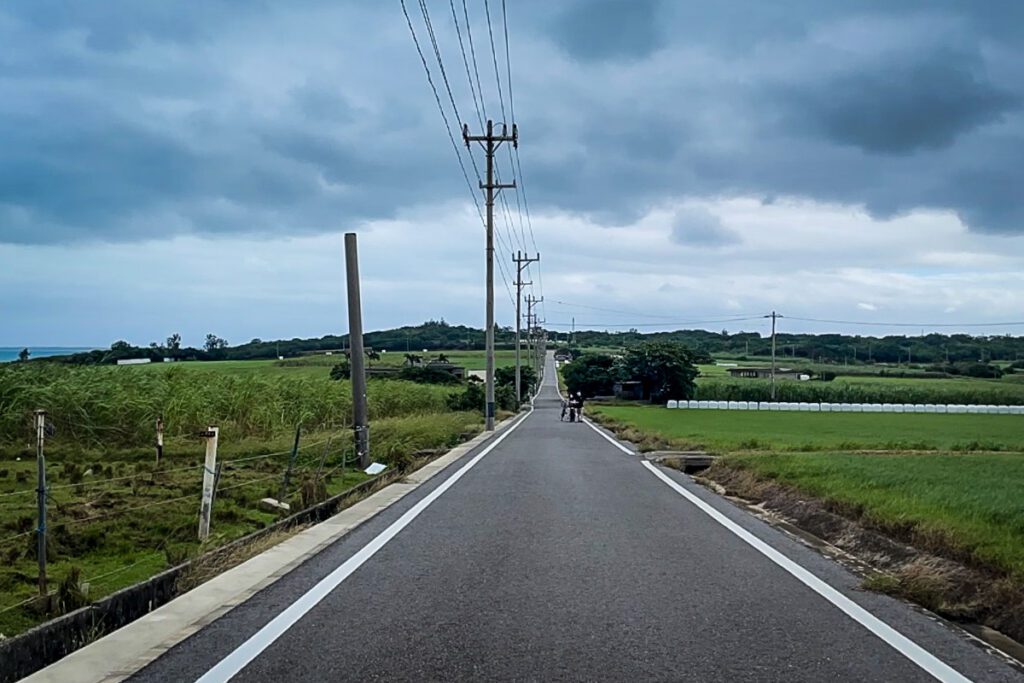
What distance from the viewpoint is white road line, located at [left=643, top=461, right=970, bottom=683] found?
621cm

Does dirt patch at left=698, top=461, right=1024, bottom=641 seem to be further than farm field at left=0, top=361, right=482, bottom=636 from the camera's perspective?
No

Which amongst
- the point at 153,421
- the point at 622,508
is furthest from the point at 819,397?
the point at 622,508

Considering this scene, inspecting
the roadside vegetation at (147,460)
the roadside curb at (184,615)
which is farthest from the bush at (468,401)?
the roadside curb at (184,615)

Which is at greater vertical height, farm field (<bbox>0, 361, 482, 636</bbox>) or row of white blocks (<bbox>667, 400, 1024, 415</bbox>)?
farm field (<bbox>0, 361, 482, 636</bbox>)

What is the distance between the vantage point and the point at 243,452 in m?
25.5

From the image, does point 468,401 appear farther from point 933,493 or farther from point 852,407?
point 933,493

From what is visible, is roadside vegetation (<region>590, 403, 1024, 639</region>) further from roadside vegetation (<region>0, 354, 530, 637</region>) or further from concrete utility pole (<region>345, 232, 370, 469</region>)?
concrete utility pole (<region>345, 232, 370, 469</region>)

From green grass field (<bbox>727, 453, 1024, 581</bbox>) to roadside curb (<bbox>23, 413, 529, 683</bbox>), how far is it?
640 cm

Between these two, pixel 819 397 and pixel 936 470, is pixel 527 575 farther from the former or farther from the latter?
pixel 819 397

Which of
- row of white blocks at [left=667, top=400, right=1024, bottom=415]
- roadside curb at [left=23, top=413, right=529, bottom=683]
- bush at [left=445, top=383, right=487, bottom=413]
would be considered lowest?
row of white blocks at [left=667, top=400, right=1024, bottom=415]

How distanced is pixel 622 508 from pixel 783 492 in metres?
3.30

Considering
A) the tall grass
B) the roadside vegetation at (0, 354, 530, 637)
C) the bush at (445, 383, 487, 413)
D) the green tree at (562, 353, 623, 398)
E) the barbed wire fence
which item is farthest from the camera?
the green tree at (562, 353, 623, 398)

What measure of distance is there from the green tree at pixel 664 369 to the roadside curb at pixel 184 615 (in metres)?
93.8

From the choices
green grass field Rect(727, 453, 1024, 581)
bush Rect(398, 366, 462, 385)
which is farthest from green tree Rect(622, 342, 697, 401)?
green grass field Rect(727, 453, 1024, 581)
